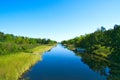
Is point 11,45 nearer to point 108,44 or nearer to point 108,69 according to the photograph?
point 108,69

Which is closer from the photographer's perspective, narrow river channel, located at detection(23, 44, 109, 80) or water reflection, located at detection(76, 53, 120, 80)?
narrow river channel, located at detection(23, 44, 109, 80)

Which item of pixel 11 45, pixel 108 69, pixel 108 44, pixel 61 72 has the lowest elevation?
pixel 61 72

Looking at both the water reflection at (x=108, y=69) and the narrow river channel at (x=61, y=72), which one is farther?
the water reflection at (x=108, y=69)

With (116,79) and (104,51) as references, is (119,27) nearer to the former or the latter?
(104,51)

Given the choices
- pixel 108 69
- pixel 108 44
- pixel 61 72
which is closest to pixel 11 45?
pixel 61 72

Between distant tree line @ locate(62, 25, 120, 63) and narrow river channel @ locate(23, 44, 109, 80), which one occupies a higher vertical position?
distant tree line @ locate(62, 25, 120, 63)

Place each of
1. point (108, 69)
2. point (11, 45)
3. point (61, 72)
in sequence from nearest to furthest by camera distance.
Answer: point (61, 72) → point (108, 69) → point (11, 45)

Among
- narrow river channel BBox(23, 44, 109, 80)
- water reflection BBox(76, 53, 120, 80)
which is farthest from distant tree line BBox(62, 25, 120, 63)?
narrow river channel BBox(23, 44, 109, 80)

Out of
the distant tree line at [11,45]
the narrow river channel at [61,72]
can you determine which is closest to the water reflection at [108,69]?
the narrow river channel at [61,72]

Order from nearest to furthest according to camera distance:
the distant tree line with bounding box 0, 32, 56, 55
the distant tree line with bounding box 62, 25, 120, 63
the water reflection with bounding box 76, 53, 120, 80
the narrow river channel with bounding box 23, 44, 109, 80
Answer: the narrow river channel with bounding box 23, 44, 109, 80 → the water reflection with bounding box 76, 53, 120, 80 → the distant tree line with bounding box 0, 32, 56, 55 → the distant tree line with bounding box 62, 25, 120, 63

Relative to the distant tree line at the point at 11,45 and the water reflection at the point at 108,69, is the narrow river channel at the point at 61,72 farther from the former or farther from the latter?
the distant tree line at the point at 11,45

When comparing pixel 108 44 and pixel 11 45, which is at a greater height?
pixel 108 44

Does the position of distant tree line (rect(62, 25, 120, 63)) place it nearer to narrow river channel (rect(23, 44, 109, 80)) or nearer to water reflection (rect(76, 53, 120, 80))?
water reflection (rect(76, 53, 120, 80))

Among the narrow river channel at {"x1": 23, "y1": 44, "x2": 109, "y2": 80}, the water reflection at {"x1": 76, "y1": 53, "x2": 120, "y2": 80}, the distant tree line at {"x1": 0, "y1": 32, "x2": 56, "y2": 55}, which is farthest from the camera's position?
the distant tree line at {"x1": 0, "y1": 32, "x2": 56, "y2": 55}
